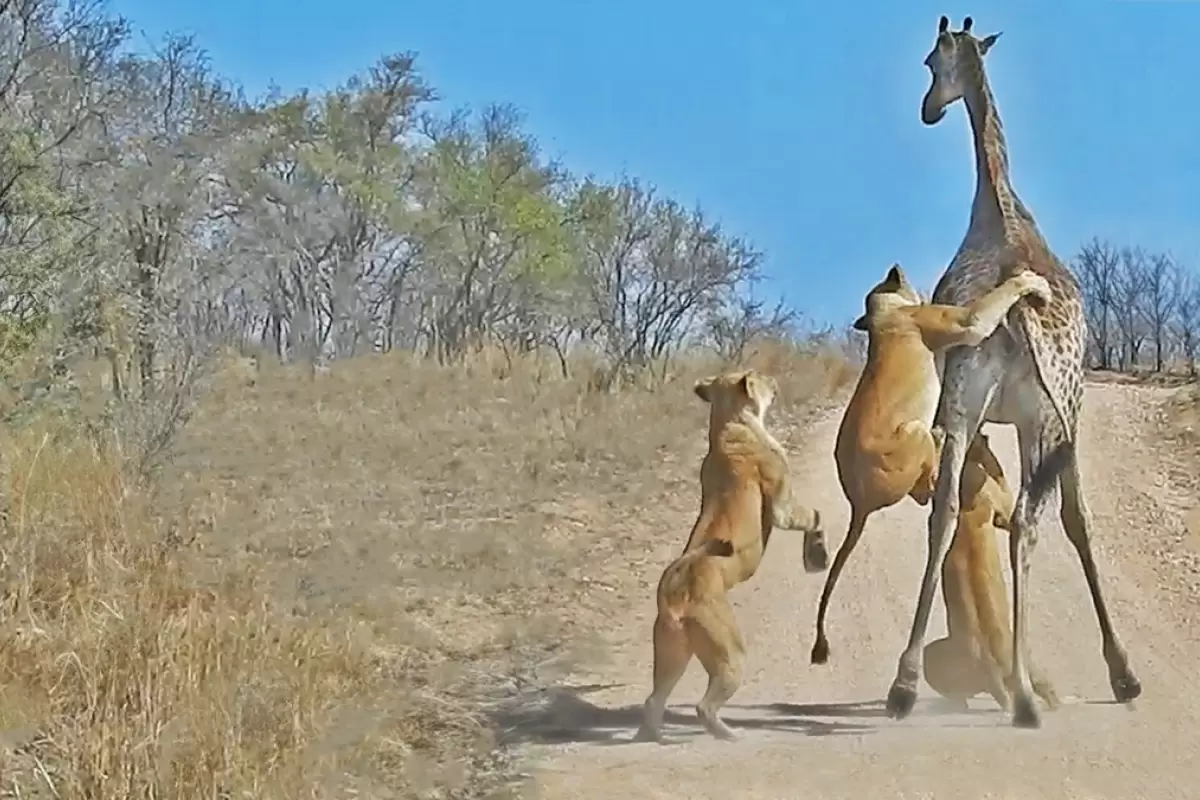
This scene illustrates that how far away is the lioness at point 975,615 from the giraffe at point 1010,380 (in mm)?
115

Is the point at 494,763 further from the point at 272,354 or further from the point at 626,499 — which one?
the point at 272,354

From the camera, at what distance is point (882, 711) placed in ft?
19.9

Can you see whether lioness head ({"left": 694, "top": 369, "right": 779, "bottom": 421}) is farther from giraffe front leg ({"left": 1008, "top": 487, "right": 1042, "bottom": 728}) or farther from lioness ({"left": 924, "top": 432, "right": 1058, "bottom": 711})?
giraffe front leg ({"left": 1008, "top": 487, "right": 1042, "bottom": 728})

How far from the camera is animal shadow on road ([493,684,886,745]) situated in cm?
572

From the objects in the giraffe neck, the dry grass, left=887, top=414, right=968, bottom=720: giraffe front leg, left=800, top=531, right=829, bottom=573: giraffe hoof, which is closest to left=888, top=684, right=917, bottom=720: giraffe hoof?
left=887, top=414, right=968, bottom=720: giraffe front leg

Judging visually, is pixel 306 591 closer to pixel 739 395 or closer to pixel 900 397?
pixel 739 395

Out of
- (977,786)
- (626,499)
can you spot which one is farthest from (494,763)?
(626,499)

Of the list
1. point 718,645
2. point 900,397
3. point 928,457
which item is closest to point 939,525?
point 928,457

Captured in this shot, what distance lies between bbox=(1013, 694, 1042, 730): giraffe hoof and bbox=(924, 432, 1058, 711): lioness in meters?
0.15

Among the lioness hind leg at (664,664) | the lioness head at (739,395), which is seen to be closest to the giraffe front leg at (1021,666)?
the lioness head at (739,395)

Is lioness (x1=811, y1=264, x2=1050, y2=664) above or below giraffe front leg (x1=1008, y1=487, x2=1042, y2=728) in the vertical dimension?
above

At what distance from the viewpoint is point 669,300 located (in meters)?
23.0

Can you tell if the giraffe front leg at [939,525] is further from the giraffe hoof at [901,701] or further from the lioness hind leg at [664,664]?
the lioness hind leg at [664,664]

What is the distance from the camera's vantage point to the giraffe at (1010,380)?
5.73 metres
